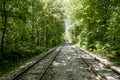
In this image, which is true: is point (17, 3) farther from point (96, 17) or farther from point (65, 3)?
point (65, 3)

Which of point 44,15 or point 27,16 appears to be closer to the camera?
point 27,16

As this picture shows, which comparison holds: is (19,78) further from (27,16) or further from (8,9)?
(27,16)

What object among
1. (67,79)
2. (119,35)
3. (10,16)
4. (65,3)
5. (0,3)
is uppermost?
(65,3)

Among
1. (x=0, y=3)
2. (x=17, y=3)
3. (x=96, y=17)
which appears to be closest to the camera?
(x=0, y=3)

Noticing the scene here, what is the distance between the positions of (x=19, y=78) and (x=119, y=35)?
1071 cm

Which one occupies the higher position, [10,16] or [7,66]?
[10,16]

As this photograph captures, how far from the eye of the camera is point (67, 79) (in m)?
9.25

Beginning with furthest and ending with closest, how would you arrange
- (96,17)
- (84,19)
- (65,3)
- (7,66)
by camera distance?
(65,3) → (84,19) → (96,17) → (7,66)

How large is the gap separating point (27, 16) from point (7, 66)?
567 centimetres

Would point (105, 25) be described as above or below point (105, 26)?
above

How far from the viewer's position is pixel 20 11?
1617cm

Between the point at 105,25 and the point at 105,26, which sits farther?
the point at 105,26

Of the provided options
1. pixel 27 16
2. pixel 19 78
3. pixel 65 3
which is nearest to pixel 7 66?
pixel 19 78

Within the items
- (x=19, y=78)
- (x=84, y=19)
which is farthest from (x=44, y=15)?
(x=19, y=78)
